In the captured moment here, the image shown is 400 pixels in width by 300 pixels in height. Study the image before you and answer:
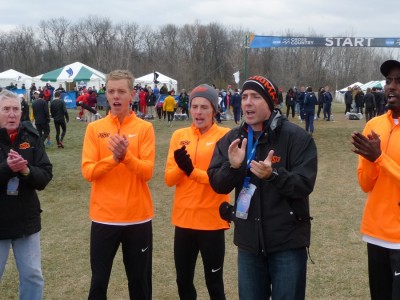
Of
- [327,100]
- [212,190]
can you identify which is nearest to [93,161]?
[212,190]

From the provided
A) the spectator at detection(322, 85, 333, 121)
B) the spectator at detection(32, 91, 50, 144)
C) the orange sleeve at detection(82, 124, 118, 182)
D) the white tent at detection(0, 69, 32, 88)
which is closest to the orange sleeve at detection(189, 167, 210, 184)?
the orange sleeve at detection(82, 124, 118, 182)

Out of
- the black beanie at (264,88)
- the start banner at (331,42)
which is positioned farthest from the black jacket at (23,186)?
the start banner at (331,42)

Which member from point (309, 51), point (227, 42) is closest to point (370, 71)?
point (309, 51)

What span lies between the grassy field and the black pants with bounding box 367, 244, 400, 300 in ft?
5.03

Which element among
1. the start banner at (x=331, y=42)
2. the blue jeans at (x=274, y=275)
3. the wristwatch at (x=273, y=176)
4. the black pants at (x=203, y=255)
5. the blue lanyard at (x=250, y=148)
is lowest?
the black pants at (x=203, y=255)

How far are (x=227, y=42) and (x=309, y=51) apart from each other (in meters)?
12.4

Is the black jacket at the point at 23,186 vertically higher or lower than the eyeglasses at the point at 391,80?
lower

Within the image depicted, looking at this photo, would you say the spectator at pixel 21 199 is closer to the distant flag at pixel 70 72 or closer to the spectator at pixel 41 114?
the spectator at pixel 41 114

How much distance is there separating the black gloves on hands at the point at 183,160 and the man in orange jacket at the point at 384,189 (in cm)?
126

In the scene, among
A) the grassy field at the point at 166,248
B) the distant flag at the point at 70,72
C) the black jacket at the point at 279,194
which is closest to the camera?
the black jacket at the point at 279,194

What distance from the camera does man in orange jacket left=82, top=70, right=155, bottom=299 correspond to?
376 cm

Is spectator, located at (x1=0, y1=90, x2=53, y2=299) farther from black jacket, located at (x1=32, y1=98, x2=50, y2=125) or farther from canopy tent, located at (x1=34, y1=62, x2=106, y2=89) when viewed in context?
canopy tent, located at (x1=34, y1=62, x2=106, y2=89)

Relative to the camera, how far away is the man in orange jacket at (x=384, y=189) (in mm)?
3004

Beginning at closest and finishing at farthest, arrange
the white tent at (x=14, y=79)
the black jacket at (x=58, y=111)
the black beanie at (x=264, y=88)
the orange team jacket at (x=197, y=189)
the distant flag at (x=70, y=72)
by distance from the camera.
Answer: the black beanie at (x=264, y=88)
the orange team jacket at (x=197, y=189)
the black jacket at (x=58, y=111)
the distant flag at (x=70, y=72)
the white tent at (x=14, y=79)
